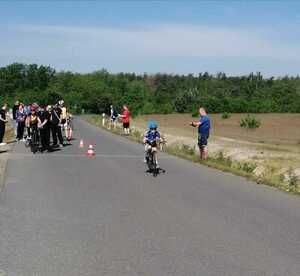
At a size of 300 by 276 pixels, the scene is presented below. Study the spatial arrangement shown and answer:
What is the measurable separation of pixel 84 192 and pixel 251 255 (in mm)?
6323

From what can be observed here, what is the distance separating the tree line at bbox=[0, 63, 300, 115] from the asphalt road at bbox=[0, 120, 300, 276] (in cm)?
8258

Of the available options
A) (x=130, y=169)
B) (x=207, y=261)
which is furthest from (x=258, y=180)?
(x=207, y=261)

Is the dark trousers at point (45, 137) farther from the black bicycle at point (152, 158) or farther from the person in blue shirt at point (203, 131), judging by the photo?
the black bicycle at point (152, 158)

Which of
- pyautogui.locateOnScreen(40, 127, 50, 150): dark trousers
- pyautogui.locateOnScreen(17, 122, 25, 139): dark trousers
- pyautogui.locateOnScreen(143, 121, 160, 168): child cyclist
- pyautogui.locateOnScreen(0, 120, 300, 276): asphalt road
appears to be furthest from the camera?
pyautogui.locateOnScreen(17, 122, 25, 139): dark trousers

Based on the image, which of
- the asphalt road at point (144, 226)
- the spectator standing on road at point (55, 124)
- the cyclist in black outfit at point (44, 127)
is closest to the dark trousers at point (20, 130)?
the spectator standing on road at point (55, 124)

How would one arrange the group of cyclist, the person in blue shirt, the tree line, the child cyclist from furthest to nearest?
1. the tree line
2. the group of cyclist
3. the person in blue shirt
4. the child cyclist

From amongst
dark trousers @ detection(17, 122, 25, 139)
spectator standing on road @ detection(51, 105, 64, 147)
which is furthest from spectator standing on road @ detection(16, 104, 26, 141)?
spectator standing on road @ detection(51, 105, 64, 147)

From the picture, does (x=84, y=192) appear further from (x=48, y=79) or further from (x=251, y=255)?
(x=48, y=79)

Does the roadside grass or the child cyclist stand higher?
the child cyclist

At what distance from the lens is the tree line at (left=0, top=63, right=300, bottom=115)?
123562 mm

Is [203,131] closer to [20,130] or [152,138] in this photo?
[152,138]

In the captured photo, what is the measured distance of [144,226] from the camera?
32.3 ft

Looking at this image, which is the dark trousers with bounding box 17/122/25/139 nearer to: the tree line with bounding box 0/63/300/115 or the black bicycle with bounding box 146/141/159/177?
the black bicycle with bounding box 146/141/159/177

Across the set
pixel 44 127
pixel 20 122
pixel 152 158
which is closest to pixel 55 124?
pixel 44 127
